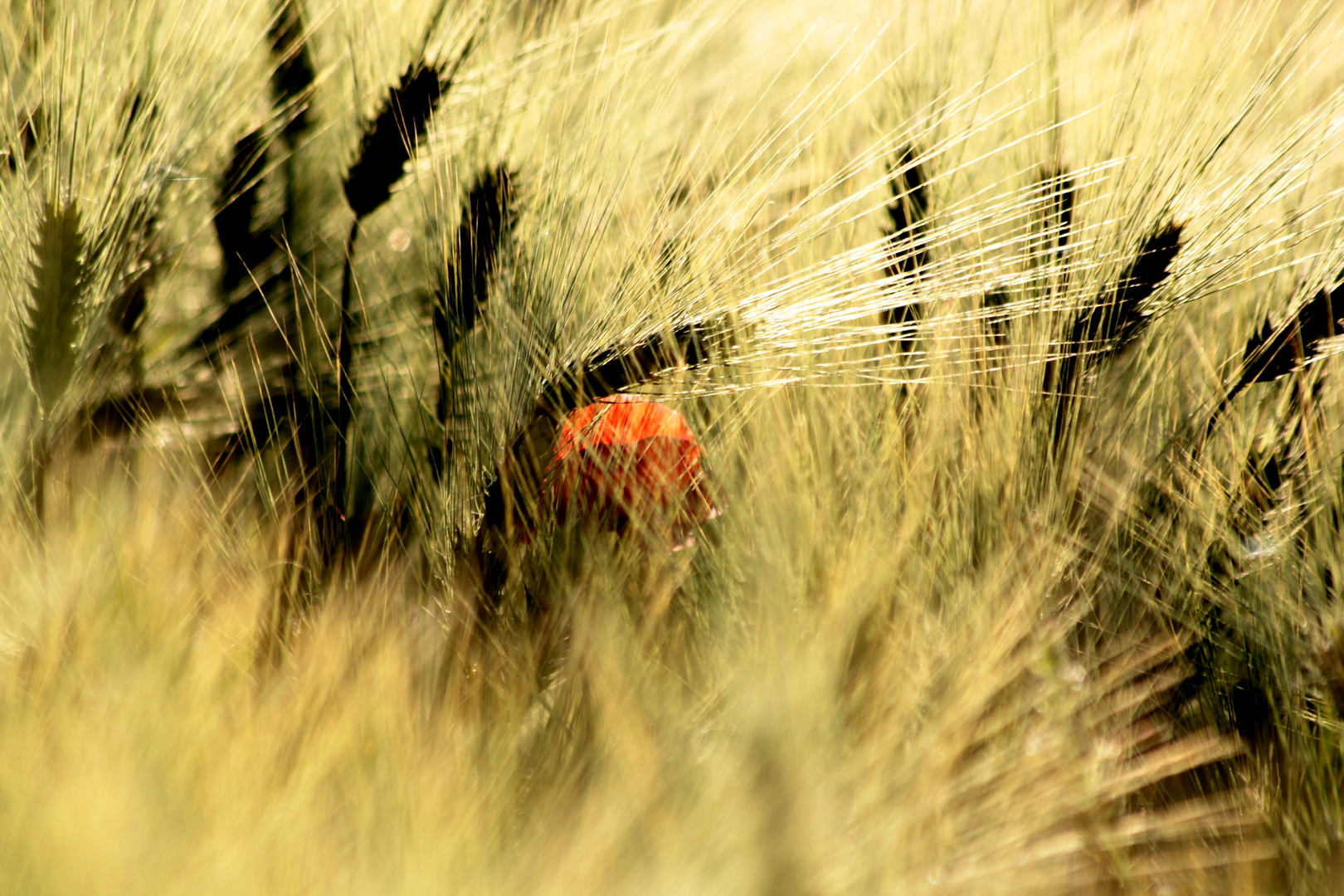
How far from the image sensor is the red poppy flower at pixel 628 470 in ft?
1.49

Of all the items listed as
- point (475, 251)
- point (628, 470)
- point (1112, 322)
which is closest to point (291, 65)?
point (475, 251)

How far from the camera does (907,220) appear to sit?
0.54m

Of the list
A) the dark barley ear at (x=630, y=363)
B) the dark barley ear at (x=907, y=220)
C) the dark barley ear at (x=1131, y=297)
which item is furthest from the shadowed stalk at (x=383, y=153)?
the dark barley ear at (x=1131, y=297)

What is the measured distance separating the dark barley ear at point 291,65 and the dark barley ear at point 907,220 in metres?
0.34

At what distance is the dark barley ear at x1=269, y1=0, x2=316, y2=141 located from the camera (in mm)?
539

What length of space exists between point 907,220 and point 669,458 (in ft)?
0.68

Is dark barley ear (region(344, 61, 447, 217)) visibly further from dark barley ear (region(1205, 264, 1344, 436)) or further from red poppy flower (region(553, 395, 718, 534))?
dark barley ear (region(1205, 264, 1344, 436))

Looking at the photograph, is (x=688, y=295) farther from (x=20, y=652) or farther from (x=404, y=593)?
(x=20, y=652)

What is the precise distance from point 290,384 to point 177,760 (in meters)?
0.30

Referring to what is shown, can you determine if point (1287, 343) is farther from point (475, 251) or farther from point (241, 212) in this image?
point (241, 212)

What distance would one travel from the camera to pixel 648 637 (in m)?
0.43

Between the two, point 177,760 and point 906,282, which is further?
point 906,282

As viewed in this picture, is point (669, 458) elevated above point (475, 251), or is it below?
below

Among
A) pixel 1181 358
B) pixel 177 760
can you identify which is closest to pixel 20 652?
pixel 177 760
